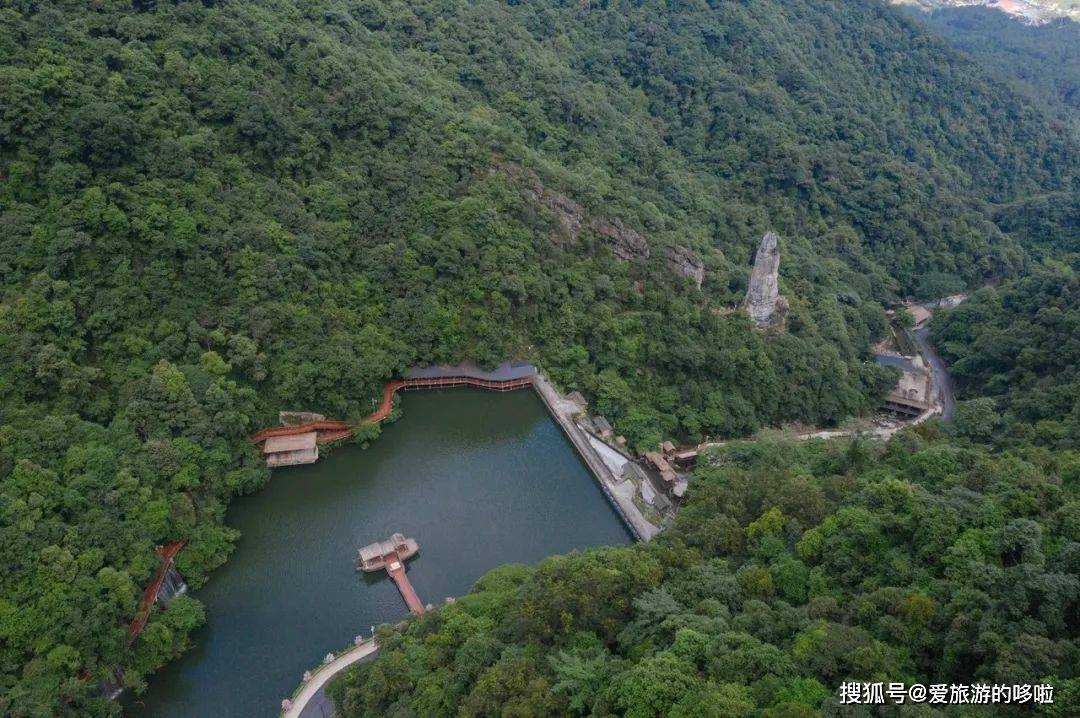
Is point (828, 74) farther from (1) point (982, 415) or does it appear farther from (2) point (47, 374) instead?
(2) point (47, 374)

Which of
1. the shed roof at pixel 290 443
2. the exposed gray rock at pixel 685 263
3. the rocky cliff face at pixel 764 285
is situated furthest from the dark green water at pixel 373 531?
the rocky cliff face at pixel 764 285

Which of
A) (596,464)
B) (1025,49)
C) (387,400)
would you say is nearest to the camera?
(596,464)

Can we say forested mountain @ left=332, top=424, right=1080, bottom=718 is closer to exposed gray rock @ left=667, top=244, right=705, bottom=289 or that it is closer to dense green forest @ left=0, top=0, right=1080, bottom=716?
dense green forest @ left=0, top=0, right=1080, bottom=716

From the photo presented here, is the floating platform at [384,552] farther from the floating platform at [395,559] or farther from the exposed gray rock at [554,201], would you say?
the exposed gray rock at [554,201]

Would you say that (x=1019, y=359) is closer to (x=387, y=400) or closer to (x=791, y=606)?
(x=791, y=606)

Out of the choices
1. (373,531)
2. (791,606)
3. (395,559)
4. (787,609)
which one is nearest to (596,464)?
(395,559)

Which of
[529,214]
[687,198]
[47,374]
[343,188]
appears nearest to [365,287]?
[343,188]
